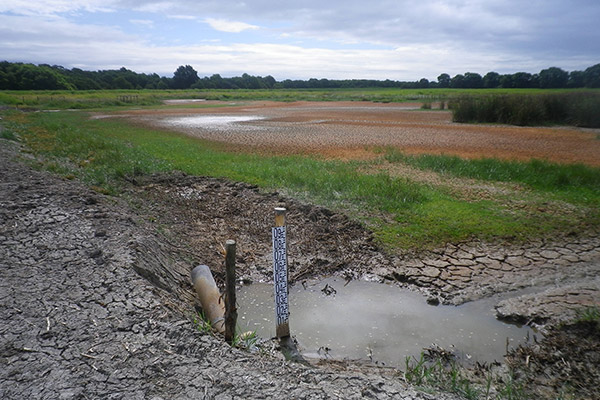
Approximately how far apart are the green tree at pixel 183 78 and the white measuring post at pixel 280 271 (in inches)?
4101

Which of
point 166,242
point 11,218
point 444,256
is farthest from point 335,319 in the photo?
point 11,218

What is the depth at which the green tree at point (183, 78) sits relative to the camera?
332 feet

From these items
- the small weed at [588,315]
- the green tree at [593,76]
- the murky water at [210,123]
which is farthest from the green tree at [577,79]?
the murky water at [210,123]

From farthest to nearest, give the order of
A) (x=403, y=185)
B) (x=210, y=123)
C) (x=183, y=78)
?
1. (x=183, y=78)
2. (x=210, y=123)
3. (x=403, y=185)

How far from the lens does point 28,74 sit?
6756 centimetres

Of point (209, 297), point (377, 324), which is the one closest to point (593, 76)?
point (377, 324)

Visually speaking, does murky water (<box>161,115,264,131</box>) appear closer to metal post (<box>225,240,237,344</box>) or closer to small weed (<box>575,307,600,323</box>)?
metal post (<box>225,240,237,344</box>)

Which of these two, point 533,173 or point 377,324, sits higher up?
point 533,173

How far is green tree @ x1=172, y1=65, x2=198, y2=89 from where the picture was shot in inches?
3983

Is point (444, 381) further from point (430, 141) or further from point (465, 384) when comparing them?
point (430, 141)

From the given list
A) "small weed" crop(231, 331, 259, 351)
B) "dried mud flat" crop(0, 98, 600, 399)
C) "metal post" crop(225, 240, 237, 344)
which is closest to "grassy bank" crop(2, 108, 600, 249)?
"dried mud flat" crop(0, 98, 600, 399)

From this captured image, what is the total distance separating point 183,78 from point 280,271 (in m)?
106

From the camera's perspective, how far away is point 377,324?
479cm

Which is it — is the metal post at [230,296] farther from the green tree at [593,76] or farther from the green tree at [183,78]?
the green tree at [183,78]
